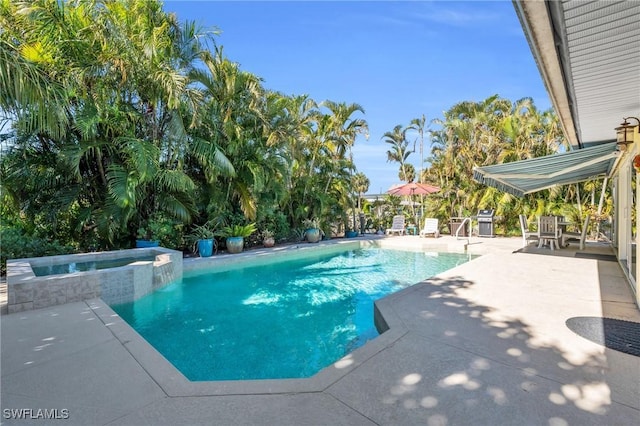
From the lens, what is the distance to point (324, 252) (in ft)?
42.8

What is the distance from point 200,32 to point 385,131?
1283 centimetres

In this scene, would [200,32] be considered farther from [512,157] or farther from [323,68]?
[512,157]

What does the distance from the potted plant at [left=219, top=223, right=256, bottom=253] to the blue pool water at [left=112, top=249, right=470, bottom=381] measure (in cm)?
164

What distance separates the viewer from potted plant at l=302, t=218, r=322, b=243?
1477cm

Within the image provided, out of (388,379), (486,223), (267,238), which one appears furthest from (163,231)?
(486,223)

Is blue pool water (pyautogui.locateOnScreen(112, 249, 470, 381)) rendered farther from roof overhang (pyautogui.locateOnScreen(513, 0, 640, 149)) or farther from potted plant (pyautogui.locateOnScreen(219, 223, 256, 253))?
roof overhang (pyautogui.locateOnScreen(513, 0, 640, 149))

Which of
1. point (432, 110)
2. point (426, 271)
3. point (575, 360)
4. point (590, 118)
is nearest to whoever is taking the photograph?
point (575, 360)

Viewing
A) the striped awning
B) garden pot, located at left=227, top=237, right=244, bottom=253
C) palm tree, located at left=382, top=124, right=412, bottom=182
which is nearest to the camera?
the striped awning

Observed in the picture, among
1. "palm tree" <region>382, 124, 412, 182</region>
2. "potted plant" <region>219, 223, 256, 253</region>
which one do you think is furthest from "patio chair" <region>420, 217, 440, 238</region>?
"potted plant" <region>219, 223, 256, 253</region>

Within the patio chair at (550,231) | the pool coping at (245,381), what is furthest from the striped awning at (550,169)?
the pool coping at (245,381)

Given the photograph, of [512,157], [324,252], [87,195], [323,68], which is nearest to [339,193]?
[324,252]

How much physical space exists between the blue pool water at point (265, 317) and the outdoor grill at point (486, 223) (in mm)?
6196

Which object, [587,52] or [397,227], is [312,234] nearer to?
[397,227]

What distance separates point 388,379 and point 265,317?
3.44m
